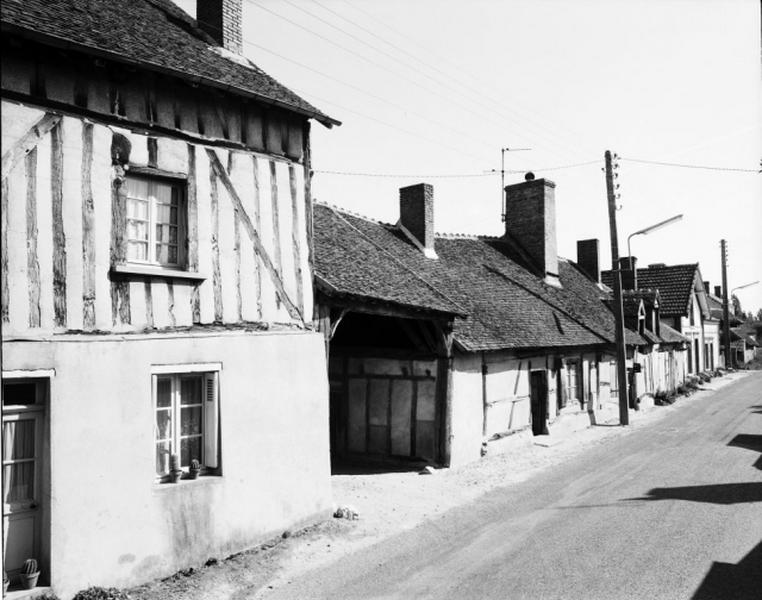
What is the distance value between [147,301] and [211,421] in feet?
5.84

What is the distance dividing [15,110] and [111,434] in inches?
143

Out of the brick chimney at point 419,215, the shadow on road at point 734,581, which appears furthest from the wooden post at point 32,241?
the brick chimney at point 419,215

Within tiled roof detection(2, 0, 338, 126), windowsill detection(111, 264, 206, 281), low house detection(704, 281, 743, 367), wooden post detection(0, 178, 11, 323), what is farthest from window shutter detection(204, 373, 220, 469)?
low house detection(704, 281, 743, 367)

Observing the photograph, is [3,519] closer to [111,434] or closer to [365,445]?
[111,434]

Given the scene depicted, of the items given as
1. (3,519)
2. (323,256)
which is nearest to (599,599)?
(3,519)

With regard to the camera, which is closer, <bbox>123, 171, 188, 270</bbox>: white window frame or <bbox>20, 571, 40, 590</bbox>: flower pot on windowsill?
<bbox>20, 571, 40, 590</bbox>: flower pot on windowsill

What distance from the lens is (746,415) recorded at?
2155cm

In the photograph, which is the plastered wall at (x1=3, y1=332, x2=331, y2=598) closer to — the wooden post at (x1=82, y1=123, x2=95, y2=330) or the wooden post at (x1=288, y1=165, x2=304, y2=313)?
the wooden post at (x1=82, y1=123, x2=95, y2=330)

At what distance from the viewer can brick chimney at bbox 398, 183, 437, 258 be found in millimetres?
19156

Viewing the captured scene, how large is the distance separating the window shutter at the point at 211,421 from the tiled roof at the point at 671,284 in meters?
29.9

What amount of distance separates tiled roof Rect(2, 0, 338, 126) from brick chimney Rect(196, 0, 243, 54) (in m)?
0.25

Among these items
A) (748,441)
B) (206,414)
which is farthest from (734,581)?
(748,441)

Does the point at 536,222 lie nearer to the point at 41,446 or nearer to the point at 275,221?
the point at 275,221

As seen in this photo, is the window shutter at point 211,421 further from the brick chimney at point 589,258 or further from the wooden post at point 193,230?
the brick chimney at point 589,258
